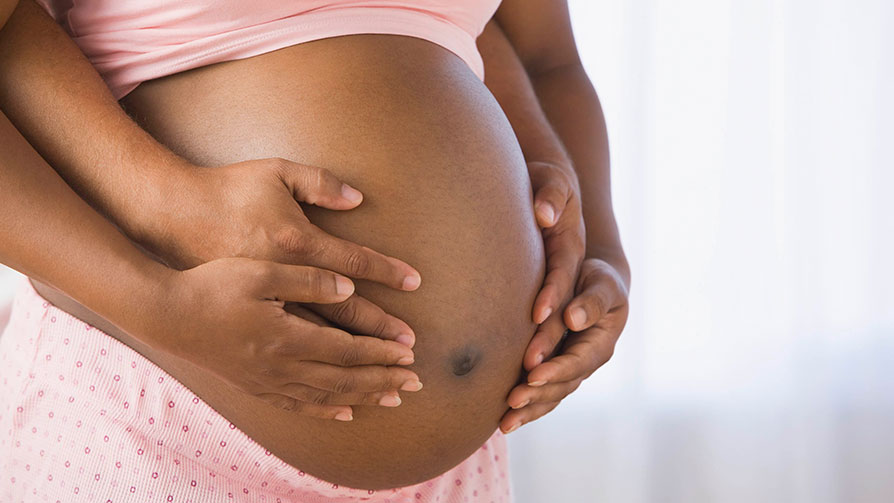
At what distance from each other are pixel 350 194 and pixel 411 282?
88 millimetres

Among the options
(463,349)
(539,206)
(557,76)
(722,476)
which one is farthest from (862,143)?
(463,349)

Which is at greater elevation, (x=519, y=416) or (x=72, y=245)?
(x=72, y=245)

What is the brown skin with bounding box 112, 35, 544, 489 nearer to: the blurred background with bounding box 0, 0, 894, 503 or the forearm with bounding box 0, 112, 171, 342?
the forearm with bounding box 0, 112, 171, 342

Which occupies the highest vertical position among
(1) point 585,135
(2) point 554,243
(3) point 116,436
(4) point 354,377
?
(1) point 585,135

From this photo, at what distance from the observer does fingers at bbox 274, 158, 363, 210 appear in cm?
66

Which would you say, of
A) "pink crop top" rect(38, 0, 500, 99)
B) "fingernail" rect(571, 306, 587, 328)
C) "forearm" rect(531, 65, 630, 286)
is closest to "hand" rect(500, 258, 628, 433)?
"fingernail" rect(571, 306, 587, 328)

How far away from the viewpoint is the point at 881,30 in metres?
2.06

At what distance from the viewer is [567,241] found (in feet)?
2.93

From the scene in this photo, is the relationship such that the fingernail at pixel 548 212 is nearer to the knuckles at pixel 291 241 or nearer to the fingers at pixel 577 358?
the fingers at pixel 577 358

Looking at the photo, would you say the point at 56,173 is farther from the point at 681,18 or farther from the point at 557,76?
the point at 681,18

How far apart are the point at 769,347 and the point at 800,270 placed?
7.9 inches

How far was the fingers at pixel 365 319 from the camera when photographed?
680mm

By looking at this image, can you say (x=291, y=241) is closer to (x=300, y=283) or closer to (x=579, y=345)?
(x=300, y=283)

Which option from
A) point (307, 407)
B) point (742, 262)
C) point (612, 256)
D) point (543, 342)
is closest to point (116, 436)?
point (307, 407)
